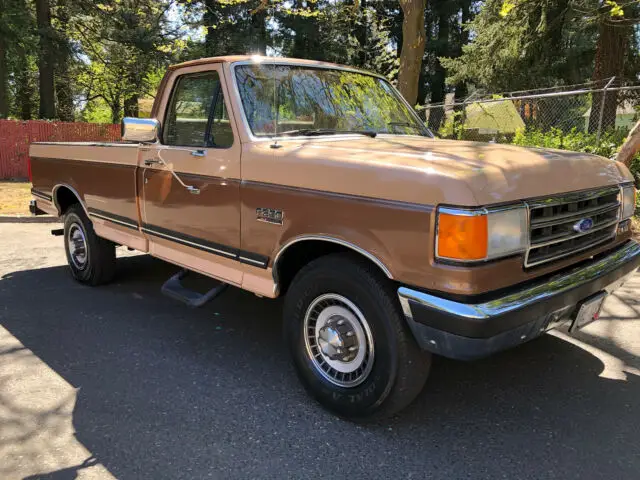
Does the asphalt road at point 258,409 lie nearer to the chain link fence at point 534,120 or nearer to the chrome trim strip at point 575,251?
the chrome trim strip at point 575,251

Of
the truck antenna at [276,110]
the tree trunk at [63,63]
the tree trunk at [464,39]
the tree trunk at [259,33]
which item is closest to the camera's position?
the truck antenna at [276,110]

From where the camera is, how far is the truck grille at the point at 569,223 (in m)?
2.74

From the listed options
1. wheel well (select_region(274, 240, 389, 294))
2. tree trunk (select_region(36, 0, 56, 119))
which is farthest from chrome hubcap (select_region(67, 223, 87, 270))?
tree trunk (select_region(36, 0, 56, 119))

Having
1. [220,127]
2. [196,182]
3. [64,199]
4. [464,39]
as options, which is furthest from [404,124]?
[464,39]

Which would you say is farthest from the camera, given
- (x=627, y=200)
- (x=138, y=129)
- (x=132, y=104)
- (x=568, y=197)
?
(x=132, y=104)

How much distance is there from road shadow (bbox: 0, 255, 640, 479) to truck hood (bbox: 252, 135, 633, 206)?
1338mm

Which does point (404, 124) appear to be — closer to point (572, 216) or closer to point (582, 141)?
point (572, 216)

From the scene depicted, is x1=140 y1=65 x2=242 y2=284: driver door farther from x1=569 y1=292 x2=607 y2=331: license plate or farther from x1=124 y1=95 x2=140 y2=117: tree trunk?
x1=124 y1=95 x2=140 y2=117: tree trunk

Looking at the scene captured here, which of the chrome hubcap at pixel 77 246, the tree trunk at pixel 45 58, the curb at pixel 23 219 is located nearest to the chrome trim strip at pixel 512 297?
the chrome hubcap at pixel 77 246

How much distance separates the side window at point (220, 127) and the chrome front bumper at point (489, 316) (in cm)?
176

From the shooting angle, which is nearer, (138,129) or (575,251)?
(575,251)

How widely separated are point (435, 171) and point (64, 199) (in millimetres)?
4804

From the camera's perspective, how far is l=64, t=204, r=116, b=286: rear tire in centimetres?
551

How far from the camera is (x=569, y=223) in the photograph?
2.97 meters
